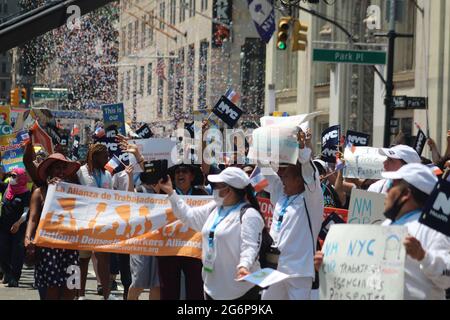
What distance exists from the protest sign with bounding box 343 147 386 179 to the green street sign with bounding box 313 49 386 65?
1379cm

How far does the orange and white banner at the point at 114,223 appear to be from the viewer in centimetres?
1095

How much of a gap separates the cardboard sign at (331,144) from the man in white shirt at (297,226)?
409 centimetres

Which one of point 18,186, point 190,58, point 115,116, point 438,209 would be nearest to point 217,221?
point 438,209

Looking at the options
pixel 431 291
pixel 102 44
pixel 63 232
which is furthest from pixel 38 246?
pixel 102 44

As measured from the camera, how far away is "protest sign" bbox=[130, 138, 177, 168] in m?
12.3

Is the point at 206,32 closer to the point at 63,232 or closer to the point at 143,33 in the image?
the point at 143,33

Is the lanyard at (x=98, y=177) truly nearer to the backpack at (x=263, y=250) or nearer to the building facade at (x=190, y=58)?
the backpack at (x=263, y=250)

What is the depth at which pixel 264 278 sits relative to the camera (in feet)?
25.1

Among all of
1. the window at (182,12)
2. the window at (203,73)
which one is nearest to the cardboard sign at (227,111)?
the window at (203,73)

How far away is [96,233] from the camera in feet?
36.6

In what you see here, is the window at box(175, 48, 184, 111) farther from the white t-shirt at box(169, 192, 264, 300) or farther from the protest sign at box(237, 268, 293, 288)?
the protest sign at box(237, 268, 293, 288)

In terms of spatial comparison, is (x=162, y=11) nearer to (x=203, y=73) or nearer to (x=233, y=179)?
(x=203, y=73)

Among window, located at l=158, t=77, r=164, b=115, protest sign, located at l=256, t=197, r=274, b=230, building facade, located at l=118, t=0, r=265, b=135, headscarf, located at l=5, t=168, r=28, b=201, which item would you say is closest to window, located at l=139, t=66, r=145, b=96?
building facade, located at l=118, t=0, r=265, b=135
